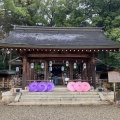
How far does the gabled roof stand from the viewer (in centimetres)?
1385

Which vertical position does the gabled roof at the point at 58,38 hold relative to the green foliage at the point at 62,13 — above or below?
below

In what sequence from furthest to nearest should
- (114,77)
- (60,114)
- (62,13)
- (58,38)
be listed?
(62,13) < (58,38) < (114,77) < (60,114)

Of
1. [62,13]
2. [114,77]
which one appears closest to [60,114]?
[114,77]

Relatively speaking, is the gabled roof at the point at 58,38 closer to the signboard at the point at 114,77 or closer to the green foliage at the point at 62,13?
the signboard at the point at 114,77

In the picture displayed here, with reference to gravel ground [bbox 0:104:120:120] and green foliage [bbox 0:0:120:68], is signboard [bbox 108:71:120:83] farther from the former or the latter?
green foliage [bbox 0:0:120:68]

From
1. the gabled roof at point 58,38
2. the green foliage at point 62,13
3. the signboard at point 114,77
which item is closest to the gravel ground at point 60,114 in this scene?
the signboard at point 114,77

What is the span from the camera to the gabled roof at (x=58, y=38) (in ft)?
45.4

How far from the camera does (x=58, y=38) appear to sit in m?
Answer: 16.7

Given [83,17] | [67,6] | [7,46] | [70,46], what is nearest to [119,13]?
[83,17]

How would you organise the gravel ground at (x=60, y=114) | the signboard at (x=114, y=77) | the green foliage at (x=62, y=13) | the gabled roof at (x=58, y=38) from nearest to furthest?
1. the gravel ground at (x=60, y=114)
2. the signboard at (x=114, y=77)
3. the gabled roof at (x=58, y=38)
4. the green foliage at (x=62, y=13)

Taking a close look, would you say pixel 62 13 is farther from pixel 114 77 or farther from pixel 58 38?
pixel 114 77

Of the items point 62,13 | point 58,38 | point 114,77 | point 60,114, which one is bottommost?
point 60,114

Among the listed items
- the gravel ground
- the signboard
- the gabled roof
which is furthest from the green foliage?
the gravel ground

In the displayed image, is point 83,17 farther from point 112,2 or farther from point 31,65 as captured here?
point 31,65
